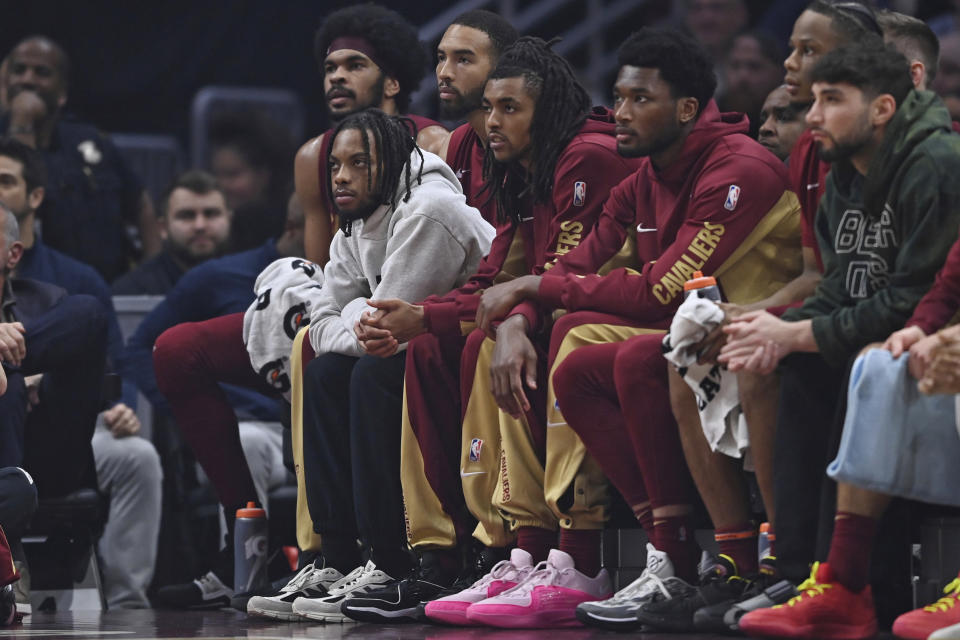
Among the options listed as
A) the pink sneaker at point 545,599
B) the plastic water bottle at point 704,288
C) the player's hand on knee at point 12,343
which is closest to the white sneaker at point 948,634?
the plastic water bottle at point 704,288

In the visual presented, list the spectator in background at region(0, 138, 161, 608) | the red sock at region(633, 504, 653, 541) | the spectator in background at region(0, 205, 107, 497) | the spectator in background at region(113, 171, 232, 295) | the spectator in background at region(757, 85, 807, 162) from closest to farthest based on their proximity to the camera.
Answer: the red sock at region(633, 504, 653, 541) → the spectator in background at region(757, 85, 807, 162) → the spectator in background at region(0, 205, 107, 497) → the spectator in background at region(0, 138, 161, 608) → the spectator in background at region(113, 171, 232, 295)

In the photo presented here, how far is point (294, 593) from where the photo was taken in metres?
4.61

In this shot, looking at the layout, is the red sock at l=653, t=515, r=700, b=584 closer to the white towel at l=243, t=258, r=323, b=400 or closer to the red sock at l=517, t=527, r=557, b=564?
the red sock at l=517, t=527, r=557, b=564

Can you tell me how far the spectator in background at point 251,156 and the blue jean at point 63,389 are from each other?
3.60 metres

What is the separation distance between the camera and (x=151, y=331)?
6.39m

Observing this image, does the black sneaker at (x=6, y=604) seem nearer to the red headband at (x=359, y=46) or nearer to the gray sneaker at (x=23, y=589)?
the gray sneaker at (x=23, y=589)

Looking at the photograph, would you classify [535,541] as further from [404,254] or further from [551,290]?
[404,254]

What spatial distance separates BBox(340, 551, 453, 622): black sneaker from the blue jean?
1.44 metres

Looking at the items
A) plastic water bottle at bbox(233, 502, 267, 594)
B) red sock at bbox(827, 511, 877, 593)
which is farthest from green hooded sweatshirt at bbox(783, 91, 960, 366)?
plastic water bottle at bbox(233, 502, 267, 594)

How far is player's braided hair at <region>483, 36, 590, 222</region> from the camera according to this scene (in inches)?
181

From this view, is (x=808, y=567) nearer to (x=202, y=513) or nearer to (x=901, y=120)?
(x=901, y=120)

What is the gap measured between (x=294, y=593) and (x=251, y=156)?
504 cm

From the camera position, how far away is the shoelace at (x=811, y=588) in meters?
3.35

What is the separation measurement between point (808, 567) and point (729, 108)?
3678 mm
